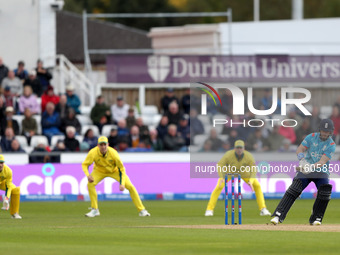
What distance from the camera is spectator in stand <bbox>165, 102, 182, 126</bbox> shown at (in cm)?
3117

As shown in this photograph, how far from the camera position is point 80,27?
58219 mm

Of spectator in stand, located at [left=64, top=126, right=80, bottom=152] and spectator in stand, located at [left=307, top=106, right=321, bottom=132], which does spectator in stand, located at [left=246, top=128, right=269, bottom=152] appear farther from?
spectator in stand, located at [left=64, top=126, right=80, bottom=152]

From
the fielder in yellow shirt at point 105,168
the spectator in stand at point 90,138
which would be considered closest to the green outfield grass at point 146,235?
the fielder in yellow shirt at point 105,168

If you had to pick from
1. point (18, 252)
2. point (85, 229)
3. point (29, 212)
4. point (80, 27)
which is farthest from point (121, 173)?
point (80, 27)

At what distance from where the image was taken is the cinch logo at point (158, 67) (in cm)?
3294

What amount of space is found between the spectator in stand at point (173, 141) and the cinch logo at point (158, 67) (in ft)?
10.2

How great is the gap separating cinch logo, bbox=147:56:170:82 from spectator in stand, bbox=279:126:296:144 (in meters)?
5.81

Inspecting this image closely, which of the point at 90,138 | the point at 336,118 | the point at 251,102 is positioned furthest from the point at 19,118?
the point at 251,102

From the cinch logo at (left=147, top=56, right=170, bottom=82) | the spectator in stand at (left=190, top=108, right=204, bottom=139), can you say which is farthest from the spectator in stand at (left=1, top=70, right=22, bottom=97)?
the spectator in stand at (left=190, top=108, right=204, bottom=139)

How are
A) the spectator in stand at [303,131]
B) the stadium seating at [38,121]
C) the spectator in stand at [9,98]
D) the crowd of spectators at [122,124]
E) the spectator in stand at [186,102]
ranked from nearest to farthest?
1. the spectator in stand at [303,131]
2. the crowd of spectators at [122,124]
3. the stadium seating at [38,121]
4. the spectator in stand at [9,98]
5. the spectator in stand at [186,102]

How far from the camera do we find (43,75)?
1264 inches

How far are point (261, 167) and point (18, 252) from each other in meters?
11.7

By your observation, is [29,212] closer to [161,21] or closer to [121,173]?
[121,173]

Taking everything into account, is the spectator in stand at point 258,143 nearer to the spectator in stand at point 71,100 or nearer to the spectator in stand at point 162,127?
the spectator in stand at point 162,127
